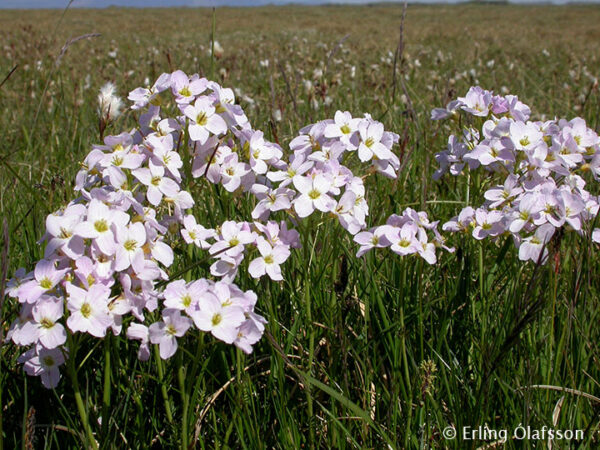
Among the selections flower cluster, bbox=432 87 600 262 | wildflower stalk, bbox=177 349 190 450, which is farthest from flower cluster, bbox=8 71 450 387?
flower cluster, bbox=432 87 600 262

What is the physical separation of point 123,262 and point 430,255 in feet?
3.25

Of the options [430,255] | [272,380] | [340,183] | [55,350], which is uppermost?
[340,183]

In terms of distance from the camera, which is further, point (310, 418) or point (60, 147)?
point (60, 147)

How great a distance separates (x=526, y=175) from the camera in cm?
221

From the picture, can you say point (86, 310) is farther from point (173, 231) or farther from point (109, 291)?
point (173, 231)

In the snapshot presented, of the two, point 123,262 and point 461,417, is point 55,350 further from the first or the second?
point 461,417

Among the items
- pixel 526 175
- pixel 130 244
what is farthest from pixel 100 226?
pixel 526 175

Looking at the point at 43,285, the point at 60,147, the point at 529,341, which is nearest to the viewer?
the point at 43,285

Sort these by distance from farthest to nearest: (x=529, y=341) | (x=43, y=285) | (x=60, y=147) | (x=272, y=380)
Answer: (x=60, y=147), (x=529, y=341), (x=272, y=380), (x=43, y=285)

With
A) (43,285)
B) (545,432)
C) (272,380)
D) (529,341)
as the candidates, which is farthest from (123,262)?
(529,341)

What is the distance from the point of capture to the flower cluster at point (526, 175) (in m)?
1.82

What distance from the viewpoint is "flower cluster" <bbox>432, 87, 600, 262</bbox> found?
5.98ft

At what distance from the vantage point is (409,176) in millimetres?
3697

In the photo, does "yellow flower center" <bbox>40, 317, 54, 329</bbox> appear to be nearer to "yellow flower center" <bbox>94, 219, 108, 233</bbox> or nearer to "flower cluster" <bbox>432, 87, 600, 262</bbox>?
"yellow flower center" <bbox>94, 219, 108, 233</bbox>
